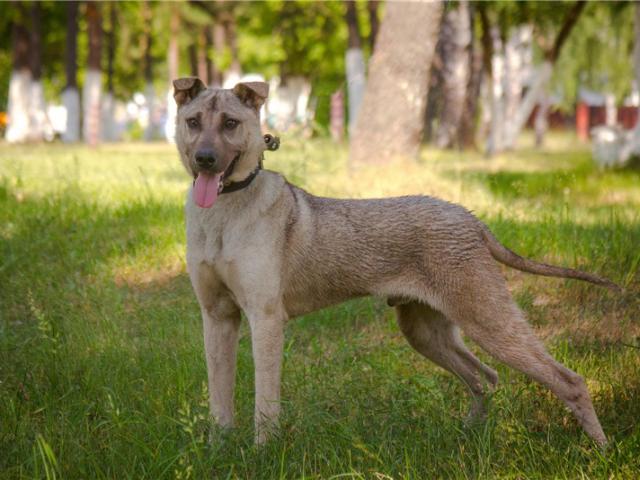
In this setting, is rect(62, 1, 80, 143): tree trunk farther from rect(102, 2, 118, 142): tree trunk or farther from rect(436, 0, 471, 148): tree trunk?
rect(436, 0, 471, 148): tree trunk

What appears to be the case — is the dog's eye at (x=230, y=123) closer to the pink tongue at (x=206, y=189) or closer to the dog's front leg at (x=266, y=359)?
the pink tongue at (x=206, y=189)

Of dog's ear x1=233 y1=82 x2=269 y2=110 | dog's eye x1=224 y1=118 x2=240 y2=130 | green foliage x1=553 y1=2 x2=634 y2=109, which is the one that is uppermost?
green foliage x1=553 y1=2 x2=634 y2=109

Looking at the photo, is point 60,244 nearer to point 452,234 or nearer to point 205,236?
point 205,236

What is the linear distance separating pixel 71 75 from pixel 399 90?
2147 cm

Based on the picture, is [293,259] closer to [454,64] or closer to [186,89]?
[186,89]

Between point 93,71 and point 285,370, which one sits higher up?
point 93,71

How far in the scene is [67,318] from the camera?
600 centimetres

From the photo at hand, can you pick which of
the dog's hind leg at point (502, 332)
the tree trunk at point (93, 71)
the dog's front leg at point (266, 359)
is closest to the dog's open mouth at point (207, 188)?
the dog's front leg at point (266, 359)

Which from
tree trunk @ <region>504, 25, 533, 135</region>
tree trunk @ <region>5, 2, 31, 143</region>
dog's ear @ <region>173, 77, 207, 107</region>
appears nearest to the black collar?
dog's ear @ <region>173, 77, 207, 107</region>

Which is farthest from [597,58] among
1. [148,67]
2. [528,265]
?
[528,265]

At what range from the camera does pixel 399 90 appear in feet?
36.1

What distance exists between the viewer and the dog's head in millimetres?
4258

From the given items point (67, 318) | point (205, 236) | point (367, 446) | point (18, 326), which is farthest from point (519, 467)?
point (18, 326)

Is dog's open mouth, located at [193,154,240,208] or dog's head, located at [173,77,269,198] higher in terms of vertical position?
dog's head, located at [173,77,269,198]
